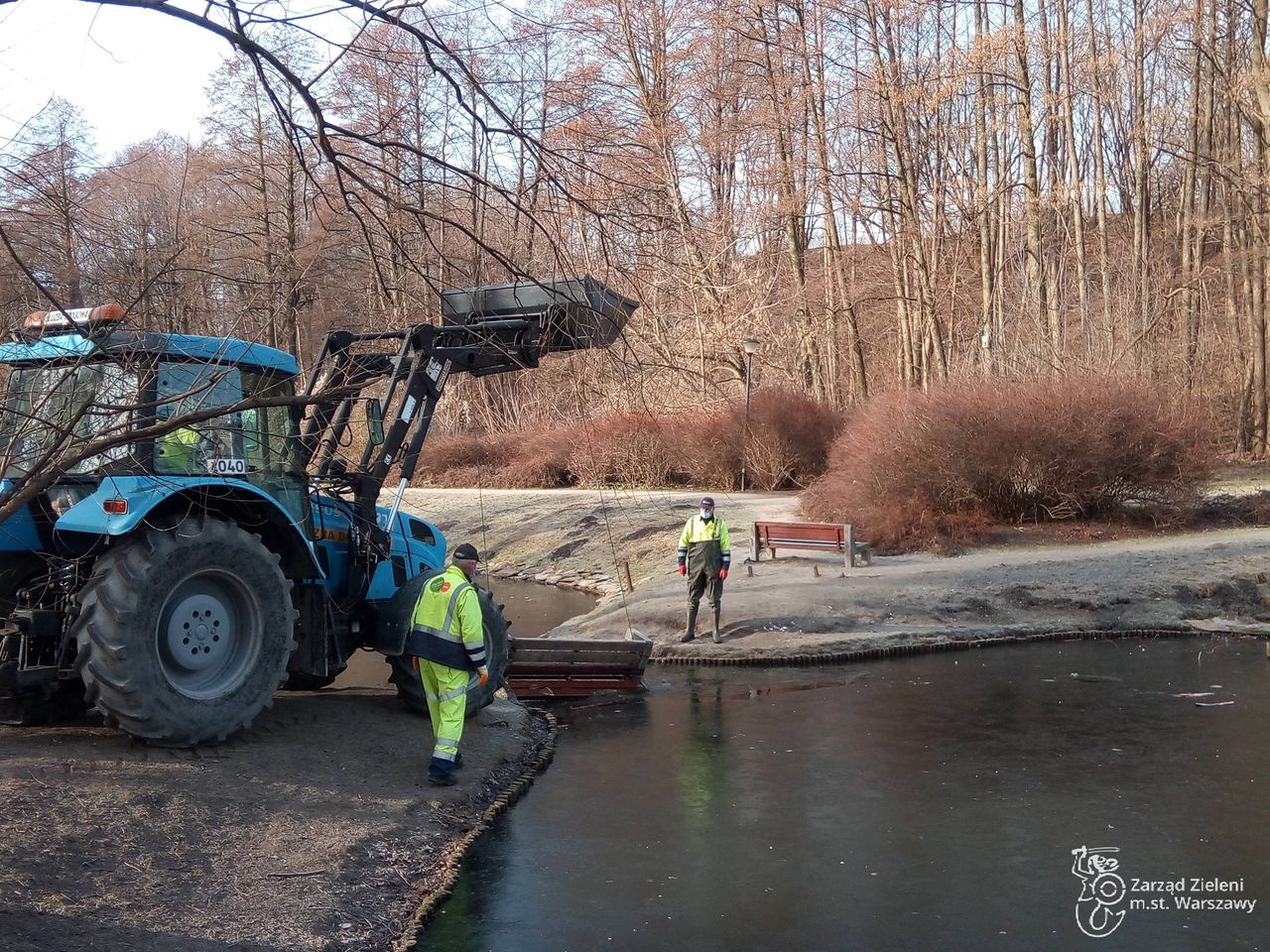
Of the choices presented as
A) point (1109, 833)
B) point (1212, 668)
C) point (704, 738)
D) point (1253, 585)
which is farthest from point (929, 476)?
point (1109, 833)

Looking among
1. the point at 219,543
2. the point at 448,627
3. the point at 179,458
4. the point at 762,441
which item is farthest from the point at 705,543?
the point at 762,441

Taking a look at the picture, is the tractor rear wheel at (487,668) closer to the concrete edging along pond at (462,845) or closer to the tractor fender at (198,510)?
the concrete edging along pond at (462,845)

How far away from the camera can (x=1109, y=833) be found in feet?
25.7

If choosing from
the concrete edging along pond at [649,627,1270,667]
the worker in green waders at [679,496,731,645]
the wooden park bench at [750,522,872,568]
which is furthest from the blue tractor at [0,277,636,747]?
the wooden park bench at [750,522,872,568]

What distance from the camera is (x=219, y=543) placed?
7891 mm

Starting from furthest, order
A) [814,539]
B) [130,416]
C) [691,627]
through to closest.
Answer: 1. [814,539]
2. [691,627]
3. [130,416]

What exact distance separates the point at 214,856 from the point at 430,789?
207 cm

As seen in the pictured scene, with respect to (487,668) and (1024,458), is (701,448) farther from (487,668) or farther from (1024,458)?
(487,668)

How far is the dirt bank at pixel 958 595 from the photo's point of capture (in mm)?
16016

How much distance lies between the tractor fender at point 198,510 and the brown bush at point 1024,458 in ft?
46.8

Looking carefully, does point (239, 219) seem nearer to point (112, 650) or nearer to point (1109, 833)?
point (112, 650)

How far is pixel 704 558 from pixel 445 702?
7282 mm

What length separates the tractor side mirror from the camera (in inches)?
376

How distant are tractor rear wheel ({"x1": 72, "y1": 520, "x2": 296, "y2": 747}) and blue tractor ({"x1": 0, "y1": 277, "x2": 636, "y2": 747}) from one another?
10 millimetres
